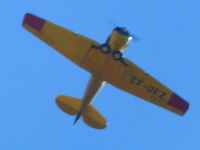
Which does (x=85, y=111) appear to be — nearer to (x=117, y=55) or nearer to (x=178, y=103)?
(x=117, y=55)

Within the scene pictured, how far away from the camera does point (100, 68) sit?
2880cm

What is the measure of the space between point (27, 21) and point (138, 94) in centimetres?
833

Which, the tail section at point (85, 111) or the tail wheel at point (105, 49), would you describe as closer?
the tail wheel at point (105, 49)

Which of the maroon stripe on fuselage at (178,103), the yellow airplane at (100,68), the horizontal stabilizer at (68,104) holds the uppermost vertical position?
the maroon stripe on fuselage at (178,103)

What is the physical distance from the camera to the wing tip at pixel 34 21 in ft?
98.5

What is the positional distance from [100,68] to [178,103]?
589 cm

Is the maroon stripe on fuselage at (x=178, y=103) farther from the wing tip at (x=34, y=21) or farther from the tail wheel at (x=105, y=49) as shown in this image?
the wing tip at (x=34, y=21)

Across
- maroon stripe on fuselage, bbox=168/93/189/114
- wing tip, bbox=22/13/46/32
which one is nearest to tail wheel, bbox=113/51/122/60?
maroon stripe on fuselage, bbox=168/93/189/114

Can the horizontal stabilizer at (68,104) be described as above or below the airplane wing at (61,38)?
below

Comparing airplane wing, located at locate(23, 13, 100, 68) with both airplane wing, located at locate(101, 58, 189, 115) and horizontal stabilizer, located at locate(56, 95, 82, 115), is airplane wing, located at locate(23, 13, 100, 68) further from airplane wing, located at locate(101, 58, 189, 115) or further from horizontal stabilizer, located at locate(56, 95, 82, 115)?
horizontal stabilizer, located at locate(56, 95, 82, 115)

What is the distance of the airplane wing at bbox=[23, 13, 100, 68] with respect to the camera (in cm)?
2912

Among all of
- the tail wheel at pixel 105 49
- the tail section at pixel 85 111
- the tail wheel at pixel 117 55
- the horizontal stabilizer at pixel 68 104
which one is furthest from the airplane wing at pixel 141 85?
the horizontal stabilizer at pixel 68 104

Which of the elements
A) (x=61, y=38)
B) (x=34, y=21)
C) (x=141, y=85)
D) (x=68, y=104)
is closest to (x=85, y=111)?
(x=68, y=104)

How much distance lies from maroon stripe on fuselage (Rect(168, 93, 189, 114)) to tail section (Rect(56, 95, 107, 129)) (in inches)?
183
